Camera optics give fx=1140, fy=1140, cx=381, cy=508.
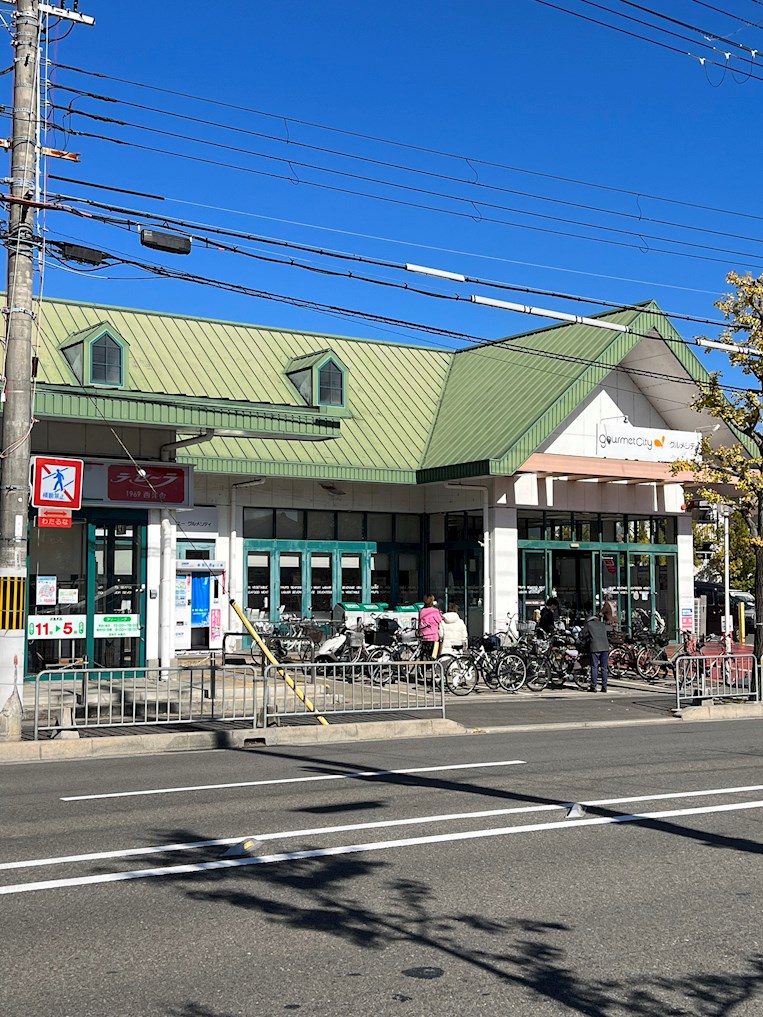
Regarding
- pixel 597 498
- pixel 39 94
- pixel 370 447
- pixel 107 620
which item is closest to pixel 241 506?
pixel 370 447

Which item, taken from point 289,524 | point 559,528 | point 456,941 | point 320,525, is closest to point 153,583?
point 289,524

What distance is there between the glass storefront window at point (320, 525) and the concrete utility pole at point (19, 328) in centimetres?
1404

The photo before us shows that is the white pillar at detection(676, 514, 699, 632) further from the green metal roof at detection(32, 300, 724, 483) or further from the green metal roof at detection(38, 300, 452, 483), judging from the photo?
the green metal roof at detection(38, 300, 452, 483)

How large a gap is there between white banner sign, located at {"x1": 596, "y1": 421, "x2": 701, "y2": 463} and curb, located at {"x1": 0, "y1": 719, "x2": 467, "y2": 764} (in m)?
14.1

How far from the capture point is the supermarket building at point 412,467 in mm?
26672

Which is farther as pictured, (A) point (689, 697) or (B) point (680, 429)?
(B) point (680, 429)

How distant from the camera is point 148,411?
68.5 ft

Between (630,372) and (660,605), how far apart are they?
674 cm

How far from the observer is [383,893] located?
7219 mm

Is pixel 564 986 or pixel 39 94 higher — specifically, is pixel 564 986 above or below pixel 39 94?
below

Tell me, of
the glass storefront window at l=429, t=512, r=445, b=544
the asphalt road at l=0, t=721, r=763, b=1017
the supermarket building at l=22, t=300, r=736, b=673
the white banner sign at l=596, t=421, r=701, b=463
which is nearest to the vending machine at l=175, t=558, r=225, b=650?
the supermarket building at l=22, t=300, r=736, b=673

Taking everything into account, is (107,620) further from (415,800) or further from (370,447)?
(415,800)

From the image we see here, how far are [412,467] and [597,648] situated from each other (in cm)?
762

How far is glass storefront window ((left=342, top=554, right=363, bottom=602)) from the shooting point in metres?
29.4
